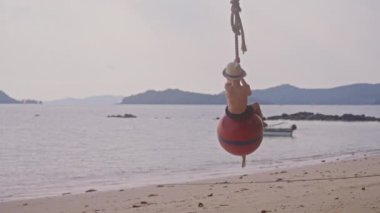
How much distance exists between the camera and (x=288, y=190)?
15.7 metres

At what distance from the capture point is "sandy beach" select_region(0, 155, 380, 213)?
1229cm

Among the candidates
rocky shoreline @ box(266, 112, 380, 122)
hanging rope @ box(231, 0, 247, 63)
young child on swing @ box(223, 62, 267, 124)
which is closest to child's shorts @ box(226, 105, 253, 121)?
young child on swing @ box(223, 62, 267, 124)

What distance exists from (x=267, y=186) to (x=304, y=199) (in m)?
3.97

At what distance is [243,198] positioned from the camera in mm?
14531

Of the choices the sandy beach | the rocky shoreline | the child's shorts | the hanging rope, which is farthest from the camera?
the rocky shoreline

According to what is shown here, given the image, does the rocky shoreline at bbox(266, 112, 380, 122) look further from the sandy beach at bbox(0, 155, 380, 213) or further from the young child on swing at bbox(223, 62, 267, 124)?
the young child on swing at bbox(223, 62, 267, 124)

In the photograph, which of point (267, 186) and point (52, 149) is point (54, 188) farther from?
point (52, 149)

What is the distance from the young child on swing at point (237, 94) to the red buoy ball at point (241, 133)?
1.8 inches

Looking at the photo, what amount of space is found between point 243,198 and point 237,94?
9965 mm

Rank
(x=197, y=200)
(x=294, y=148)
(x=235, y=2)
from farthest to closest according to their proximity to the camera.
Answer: (x=294, y=148)
(x=197, y=200)
(x=235, y=2)

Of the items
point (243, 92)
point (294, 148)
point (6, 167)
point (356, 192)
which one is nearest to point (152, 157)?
point (6, 167)

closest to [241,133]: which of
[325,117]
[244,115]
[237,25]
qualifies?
[244,115]

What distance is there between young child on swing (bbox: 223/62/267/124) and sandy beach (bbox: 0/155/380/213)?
6.63m

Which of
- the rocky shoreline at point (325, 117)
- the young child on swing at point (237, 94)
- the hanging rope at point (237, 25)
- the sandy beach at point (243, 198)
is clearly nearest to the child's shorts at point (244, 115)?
the young child on swing at point (237, 94)
